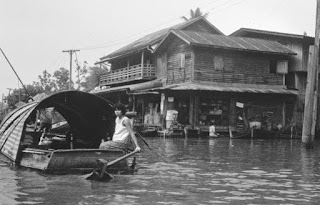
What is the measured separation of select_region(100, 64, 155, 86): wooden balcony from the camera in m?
34.1

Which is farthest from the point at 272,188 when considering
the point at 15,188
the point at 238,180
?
the point at 15,188

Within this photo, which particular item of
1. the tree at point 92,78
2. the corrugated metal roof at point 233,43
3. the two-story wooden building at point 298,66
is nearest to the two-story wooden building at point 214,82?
the corrugated metal roof at point 233,43

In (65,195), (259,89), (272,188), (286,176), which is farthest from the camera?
(259,89)

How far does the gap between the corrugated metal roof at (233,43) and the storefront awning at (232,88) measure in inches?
96.3

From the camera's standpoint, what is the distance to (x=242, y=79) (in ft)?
102

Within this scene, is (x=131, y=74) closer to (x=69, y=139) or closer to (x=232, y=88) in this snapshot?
(x=232, y=88)

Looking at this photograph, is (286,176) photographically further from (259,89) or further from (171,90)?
(259,89)

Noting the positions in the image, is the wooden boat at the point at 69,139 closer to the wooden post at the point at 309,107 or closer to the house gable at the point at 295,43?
the wooden post at the point at 309,107

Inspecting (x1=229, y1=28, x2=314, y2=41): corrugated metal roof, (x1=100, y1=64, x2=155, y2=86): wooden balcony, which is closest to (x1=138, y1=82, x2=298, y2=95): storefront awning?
(x1=229, y1=28, x2=314, y2=41): corrugated metal roof

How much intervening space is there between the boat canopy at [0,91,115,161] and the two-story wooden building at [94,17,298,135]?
43.9ft

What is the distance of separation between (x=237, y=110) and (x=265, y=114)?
7.84 feet

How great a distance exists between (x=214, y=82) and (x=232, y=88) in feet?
5.01

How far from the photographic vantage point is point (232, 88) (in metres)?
29.0

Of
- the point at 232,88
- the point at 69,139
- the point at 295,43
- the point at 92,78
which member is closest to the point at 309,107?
the point at 69,139
